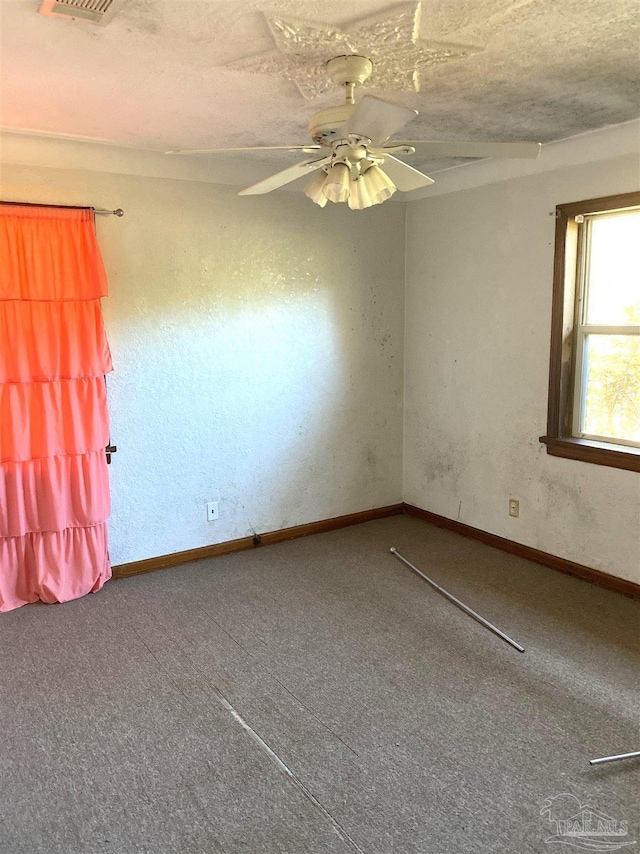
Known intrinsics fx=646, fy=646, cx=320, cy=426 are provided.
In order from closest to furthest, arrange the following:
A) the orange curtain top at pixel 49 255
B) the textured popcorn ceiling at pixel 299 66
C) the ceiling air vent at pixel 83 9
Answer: the ceiling air vent at pixel 83 9 < the textured popcorn ceiling at pixel 299 66 < the orange curtain top at pixel 49 255

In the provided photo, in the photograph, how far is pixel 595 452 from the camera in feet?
11.4

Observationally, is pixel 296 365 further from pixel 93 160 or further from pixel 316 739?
pixel 316 739

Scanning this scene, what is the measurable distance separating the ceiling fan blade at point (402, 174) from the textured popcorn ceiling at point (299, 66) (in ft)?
1.21

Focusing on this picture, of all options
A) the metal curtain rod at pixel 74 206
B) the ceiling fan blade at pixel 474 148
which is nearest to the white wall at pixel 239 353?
the metal curtain rod at pixel 74 206

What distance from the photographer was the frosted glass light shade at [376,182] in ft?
6.75

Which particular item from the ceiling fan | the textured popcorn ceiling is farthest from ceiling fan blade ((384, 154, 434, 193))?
the textured popcorn ceiling

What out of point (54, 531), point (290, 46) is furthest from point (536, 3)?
point (54, 531)

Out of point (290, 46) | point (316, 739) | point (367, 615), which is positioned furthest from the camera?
point (367, 615)

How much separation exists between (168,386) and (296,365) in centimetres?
88

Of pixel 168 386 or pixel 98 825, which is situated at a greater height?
pixel 168 386

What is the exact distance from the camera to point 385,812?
6.44 feet

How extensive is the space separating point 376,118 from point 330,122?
0.21 metres

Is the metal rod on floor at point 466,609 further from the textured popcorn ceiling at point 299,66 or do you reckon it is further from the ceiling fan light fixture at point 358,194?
the textured popcorn ceiling at point 299,66

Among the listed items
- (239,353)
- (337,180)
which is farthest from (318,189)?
(239,353)
